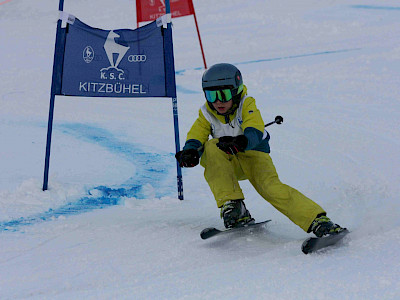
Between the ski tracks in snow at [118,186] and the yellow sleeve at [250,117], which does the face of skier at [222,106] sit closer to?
the yellow sleeve at [250,117]

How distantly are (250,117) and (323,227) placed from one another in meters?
0.89

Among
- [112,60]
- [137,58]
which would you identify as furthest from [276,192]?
[112,60]

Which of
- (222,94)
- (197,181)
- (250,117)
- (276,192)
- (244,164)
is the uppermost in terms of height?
(222,94)

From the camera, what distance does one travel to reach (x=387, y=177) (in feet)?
16.0

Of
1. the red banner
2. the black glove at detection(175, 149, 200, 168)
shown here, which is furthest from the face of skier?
the red banner

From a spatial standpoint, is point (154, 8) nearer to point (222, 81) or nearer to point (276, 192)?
point (222, 81)

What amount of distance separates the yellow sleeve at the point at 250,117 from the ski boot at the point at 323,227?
721mm

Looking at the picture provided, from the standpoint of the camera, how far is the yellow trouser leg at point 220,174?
3500mm

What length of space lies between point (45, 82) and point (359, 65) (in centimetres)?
554

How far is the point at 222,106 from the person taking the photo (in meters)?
3.61

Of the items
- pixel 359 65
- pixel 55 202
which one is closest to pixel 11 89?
pixel 55 202

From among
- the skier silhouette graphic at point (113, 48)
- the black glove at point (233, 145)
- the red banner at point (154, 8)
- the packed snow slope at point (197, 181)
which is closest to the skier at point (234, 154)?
the black glove at point (233, 145)

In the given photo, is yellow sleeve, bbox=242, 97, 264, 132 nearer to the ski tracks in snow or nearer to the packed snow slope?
the packed snow slope

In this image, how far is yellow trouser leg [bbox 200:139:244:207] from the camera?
138 inches
